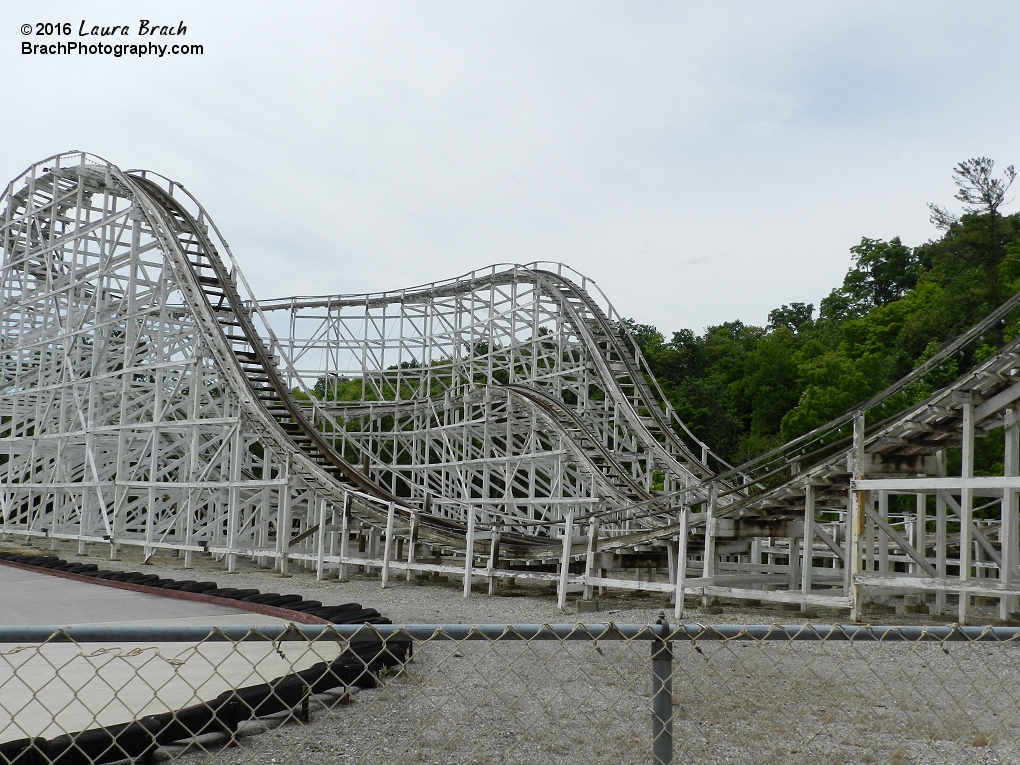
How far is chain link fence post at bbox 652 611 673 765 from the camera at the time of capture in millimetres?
2705

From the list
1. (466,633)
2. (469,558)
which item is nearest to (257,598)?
(469,558)

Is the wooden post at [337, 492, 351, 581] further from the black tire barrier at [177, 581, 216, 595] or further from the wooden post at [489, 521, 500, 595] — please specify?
the black tire barrier at [177, 581, 216, 595]

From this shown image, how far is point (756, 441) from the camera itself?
114 ft

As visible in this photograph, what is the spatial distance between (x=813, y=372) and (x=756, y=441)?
3.96 metres

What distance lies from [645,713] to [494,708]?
833 millimetres

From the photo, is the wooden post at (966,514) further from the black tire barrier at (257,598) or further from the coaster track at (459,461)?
the black tire barrier at (257,598)

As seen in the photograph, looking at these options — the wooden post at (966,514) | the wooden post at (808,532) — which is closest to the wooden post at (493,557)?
the wooden post at (808,532)

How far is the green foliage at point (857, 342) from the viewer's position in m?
29.5

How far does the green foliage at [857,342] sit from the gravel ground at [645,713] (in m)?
18.9

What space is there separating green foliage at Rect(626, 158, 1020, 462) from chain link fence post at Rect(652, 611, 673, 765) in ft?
75.4

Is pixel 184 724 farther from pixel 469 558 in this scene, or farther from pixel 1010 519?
pixel 469 558

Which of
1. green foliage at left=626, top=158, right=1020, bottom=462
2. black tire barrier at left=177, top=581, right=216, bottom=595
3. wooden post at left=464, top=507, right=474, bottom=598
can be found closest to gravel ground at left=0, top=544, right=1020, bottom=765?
black tire barrier at left=177, top=581, right=216, bottom=595

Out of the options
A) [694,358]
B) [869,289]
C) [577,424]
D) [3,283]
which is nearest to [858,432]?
[577,424]

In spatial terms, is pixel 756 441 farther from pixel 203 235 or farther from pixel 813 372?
pixel 203 235
